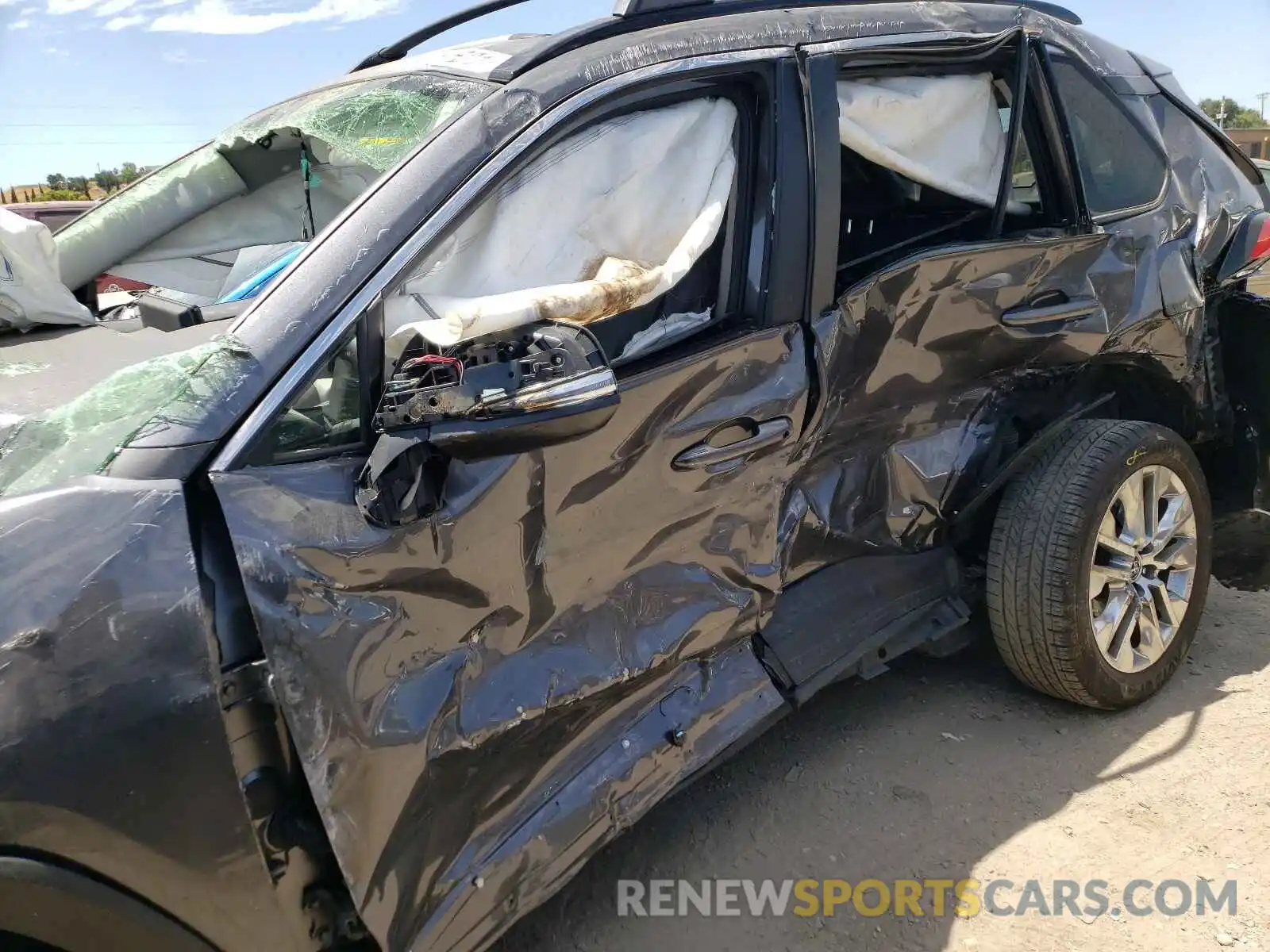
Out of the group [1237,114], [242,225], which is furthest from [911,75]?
[1237,114]

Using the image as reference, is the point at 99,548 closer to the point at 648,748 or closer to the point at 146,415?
the point at 146,415

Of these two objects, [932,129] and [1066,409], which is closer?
[932,129]

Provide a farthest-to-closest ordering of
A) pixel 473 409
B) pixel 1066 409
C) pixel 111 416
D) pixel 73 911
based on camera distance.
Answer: pixel 1066 409 → pixel 111 416 → pixel 473 409 → pixel 73 911

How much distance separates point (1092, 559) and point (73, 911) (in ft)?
8.37

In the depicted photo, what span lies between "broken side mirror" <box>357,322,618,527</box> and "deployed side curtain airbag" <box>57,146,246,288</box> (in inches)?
70.1

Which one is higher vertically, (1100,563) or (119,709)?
Answer: (119,709)

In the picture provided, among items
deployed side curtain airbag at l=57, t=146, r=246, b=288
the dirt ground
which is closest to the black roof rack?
deployed side curtain airbag at l=57, t=146, r=246, b=288

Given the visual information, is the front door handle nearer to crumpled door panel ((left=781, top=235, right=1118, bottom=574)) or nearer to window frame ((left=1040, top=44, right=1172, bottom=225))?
crumpled door panel ((left=781, top=235, right=1118, bottom=574))

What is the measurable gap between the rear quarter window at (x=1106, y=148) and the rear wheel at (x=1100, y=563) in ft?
2.27

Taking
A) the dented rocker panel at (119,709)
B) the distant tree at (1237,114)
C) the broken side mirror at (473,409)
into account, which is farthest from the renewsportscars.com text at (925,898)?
the distant tree at (1237,114)

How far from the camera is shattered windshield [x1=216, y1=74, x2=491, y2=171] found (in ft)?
6.79

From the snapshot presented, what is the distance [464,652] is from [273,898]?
506mm

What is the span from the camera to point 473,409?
5.24 feet

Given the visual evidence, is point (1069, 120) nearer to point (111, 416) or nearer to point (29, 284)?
point (111, 416)
